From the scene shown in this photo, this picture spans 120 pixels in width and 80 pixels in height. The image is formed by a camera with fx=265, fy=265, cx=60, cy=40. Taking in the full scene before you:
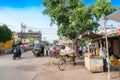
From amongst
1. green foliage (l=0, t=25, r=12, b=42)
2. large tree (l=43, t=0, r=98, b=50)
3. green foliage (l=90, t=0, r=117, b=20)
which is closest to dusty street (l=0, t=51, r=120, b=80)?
large tree (l=43, t=0, r=98, b=50)

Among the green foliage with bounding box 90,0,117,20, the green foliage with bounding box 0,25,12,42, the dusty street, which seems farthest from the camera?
the green foliage with bounding box 0,25,12,42

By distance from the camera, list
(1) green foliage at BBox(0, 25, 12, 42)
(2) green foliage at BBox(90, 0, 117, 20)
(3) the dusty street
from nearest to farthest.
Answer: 1. (3) the dusty street
2. (2) green foliage at BBox(90, 0, 117, 20)
3. (1) green foliage at BBox(0, 25, 12, 42)

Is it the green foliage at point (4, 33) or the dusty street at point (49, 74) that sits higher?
the green foliage at point (4, 33)

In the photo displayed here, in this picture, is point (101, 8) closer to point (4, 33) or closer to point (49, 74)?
point (49, 74)

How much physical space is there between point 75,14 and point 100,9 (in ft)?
7.92

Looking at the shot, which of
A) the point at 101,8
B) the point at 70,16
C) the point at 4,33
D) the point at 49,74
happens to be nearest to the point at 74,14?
the point at 70,16

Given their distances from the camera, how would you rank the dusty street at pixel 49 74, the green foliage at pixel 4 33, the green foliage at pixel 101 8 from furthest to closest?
the green foliage at pixel 4 33 < the green foliage at pixel 101 8 < the dusty street at pixel 49 74

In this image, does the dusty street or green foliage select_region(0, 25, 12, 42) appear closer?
the dusty street

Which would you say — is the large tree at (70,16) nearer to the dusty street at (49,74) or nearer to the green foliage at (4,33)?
the dusty street at (49,74)

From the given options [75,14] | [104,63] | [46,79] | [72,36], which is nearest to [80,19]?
[75,14]

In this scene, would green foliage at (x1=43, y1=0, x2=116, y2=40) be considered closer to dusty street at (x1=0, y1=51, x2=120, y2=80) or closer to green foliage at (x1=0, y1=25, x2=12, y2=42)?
dusty street at (x1=0, y1=51, x2=120, y2=80)

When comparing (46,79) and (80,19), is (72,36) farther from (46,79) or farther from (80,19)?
(46,79)

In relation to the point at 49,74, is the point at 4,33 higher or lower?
higher

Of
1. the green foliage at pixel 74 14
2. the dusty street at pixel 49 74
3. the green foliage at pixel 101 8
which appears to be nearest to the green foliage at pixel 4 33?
the green foliage at pixel 74 14
